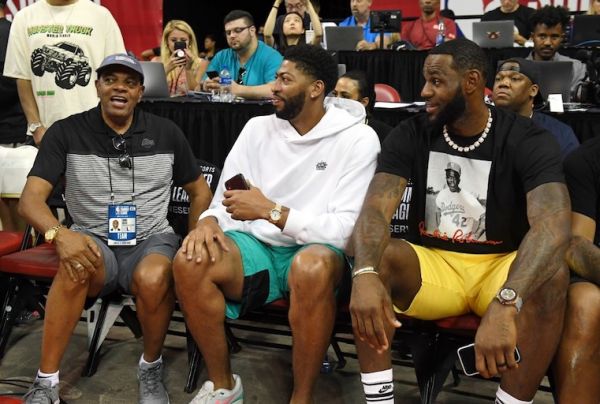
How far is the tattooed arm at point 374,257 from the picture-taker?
2262 mm

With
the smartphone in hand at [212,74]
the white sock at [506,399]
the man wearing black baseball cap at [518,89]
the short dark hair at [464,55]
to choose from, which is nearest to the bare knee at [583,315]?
the white sock at [506,399]

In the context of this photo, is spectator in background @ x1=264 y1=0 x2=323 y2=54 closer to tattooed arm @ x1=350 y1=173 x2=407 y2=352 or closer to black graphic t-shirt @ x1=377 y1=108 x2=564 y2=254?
black graphic t-shirt @ x1=377 y1=108 x2=564 y2=254

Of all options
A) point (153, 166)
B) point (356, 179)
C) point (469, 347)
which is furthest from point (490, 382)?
point (153, 166)

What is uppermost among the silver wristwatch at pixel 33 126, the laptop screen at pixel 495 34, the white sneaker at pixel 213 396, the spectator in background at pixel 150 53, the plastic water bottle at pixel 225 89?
the laptop screen at pixel 495 34

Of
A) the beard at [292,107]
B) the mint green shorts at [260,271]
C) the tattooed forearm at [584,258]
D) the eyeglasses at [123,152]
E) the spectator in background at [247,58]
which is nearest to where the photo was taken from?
the tattooed forearm at [584,258]

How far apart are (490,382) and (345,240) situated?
3.18 feet

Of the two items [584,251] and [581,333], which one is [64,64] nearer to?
[584,251]

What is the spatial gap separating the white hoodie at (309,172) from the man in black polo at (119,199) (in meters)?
0.28

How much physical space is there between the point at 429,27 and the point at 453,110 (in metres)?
5.39

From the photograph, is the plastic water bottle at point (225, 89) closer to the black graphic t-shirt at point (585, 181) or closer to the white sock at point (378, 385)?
the black graphic t-shirt at point (585, 181)

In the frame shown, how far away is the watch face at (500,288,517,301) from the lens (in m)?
2.17

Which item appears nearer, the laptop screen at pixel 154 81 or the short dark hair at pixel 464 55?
the short dark hair at pixel 464 55

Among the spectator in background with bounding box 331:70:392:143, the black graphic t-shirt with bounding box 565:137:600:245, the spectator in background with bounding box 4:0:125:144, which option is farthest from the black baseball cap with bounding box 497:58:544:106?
the spectator in background with bounding box 4:0:125:144

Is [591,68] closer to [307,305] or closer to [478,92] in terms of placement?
[478,92]
